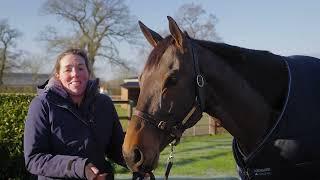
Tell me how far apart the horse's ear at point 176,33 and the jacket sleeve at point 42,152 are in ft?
3.04

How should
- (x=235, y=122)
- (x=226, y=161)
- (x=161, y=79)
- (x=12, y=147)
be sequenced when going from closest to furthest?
(x=161, y=79), (x=235, y=122), (x=12, y=147), (x=226, y=161)

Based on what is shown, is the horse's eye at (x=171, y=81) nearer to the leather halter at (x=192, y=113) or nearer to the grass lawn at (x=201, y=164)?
the leather halter at (x=192, y=113)

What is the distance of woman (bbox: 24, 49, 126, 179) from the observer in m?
2.92

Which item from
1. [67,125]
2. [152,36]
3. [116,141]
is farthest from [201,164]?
[152,36]

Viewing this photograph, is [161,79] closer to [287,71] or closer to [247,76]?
[247,76]

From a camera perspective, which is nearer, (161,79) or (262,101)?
(161,79)

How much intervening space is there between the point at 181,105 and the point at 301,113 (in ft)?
2.43

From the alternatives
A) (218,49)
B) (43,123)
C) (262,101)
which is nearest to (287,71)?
(262,101)

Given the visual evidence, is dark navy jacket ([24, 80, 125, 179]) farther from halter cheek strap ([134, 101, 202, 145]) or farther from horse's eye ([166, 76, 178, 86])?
horse's eye ([166, 76, 178, 86])

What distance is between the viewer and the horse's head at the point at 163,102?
2.59 metres

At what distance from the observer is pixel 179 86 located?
2.67 meters

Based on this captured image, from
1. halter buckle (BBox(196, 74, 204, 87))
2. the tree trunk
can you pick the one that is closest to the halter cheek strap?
halter buckle (BBox(196, 74, 204, 87))

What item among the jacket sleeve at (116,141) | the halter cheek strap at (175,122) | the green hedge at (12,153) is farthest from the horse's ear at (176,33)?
the green hedge at (12,153)

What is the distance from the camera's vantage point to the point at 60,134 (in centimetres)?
301
